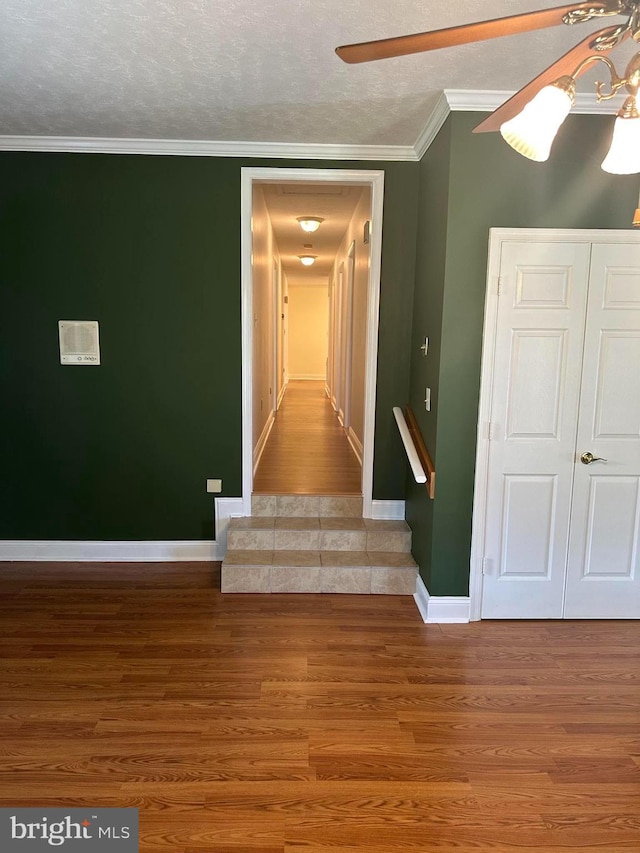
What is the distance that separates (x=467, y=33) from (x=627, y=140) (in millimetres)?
466

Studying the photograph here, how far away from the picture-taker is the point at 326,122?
3.20m

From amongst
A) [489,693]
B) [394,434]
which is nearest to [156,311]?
[394,434]

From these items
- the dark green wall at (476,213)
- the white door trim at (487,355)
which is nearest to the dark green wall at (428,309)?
the dark green wall at (476,213)

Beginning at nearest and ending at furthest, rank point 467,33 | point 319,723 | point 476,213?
point 467,33, point 319,723, point 476,213

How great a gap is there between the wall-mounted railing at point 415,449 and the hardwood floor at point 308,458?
2.29 ft

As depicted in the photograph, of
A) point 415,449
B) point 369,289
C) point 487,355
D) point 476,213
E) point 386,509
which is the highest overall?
point 476,213

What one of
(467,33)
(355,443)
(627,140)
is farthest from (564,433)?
(355,443)

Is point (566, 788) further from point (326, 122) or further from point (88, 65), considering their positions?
point (88, 65)

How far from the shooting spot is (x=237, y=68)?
100 inches

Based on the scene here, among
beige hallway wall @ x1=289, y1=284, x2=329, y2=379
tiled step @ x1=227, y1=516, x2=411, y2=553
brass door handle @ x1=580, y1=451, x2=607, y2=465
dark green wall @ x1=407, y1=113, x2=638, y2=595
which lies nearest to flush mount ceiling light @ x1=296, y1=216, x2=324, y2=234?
dark green wall @ x1=407, y1=113, x2=638, y2=595

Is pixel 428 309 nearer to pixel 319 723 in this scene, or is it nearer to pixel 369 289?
pixel 369 289

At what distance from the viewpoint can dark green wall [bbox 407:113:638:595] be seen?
9.52ft

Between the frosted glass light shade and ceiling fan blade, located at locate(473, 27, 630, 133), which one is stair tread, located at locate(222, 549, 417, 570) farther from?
the frosted glass light shade

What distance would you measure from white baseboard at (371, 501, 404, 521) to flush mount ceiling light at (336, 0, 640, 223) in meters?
2.80
